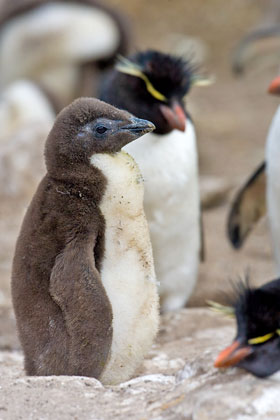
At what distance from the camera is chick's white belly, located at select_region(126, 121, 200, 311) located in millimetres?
4363

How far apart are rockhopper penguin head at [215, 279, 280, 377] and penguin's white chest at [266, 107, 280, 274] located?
204cm

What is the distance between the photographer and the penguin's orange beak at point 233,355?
2.47 meters

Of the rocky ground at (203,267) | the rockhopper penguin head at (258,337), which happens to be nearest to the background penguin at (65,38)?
the rocky ground at (203,267)

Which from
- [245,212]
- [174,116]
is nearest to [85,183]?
[174,116]

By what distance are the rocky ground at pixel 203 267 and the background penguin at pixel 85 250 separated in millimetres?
→ 139

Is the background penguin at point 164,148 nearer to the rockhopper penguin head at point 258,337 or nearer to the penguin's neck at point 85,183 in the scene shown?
the penguin's neck at point 85,183

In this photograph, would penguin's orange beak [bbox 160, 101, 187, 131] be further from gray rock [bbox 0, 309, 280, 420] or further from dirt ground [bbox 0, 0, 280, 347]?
gray rock [bbox 0, 309, 280, 420]

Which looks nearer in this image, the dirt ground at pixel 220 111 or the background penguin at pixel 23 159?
the dirt ground at pixel 220 111

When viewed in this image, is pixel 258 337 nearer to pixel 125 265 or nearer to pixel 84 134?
pixel 125 265

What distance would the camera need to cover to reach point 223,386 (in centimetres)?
246

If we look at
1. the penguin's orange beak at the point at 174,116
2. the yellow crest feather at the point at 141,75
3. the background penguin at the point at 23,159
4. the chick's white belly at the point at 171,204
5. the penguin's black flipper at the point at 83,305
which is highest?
the yellow crest feather at the point at 141,75

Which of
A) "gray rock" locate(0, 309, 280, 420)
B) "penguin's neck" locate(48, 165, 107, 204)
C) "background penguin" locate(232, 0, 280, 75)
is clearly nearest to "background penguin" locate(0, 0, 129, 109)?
"background penguin" locate(232, 0, 280, 75)

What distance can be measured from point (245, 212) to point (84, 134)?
2667 millimetres

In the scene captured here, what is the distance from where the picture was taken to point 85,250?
2.91 m
